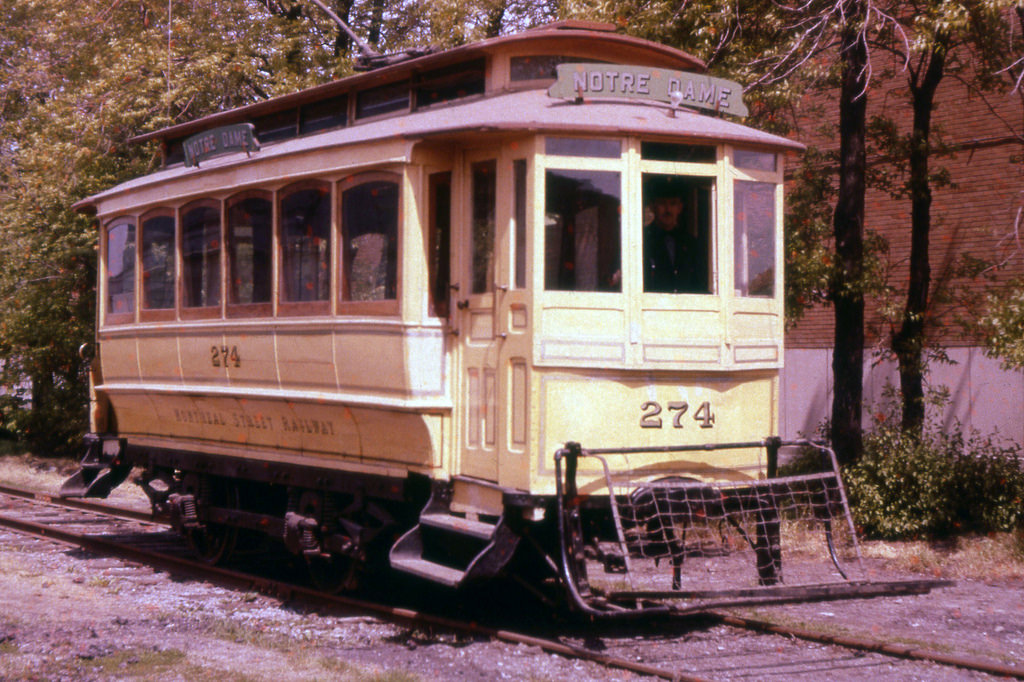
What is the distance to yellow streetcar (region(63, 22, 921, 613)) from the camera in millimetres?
6730

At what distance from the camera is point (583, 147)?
6.84m

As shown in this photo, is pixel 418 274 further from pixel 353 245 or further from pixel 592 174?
pixel 592 174

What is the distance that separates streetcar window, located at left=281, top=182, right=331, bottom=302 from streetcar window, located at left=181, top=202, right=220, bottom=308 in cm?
102

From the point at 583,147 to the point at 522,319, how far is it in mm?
1094

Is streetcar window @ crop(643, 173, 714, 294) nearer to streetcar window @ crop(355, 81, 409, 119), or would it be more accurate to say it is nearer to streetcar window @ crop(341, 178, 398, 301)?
streetcar window @ crop(341, 178, 398, 301)

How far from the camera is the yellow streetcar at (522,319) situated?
6730mm

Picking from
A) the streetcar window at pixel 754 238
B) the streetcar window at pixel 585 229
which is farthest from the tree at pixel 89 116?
the streetcar window at pixel 754 238

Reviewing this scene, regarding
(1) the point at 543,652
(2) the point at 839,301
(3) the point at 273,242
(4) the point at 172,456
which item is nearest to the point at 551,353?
(1) the point at 543,652

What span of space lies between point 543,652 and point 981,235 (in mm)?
10170

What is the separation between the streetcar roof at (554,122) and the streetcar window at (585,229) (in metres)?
0.30

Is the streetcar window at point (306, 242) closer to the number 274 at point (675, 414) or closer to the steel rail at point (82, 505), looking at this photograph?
the number 274 at point (675, 414)

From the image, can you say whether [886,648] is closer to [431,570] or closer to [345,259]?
[431,570]

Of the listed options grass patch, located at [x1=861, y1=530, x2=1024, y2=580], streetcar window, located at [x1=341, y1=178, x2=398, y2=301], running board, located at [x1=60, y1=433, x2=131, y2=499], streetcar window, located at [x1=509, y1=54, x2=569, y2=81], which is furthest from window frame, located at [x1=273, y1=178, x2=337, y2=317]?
grass patch, located at [x1=861, y1=530, x2=1024, y2=580]

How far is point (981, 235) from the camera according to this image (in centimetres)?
1451
